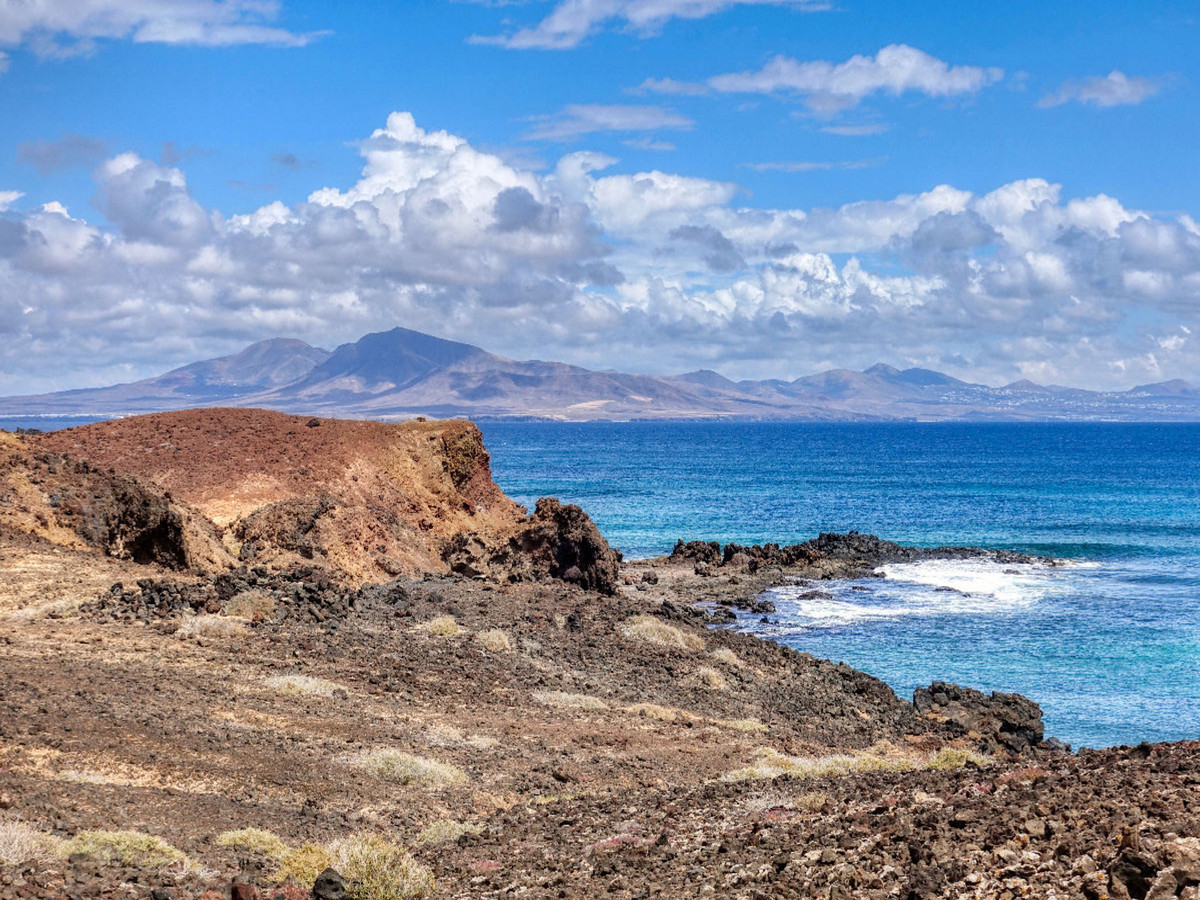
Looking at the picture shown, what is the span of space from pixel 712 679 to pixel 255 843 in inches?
591

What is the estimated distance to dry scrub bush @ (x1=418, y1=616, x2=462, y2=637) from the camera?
81.9 feet

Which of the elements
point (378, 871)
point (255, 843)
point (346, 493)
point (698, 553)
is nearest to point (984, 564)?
point (698, 553)

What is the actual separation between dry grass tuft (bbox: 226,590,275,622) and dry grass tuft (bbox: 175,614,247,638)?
891 millimetres

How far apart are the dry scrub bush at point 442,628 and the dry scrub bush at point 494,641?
59cm

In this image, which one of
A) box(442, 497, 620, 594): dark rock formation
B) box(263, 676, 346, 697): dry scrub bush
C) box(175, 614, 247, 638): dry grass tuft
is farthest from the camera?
box(442, 497, 620, 594): dark rock formation

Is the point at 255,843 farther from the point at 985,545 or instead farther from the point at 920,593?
the point at 985,545

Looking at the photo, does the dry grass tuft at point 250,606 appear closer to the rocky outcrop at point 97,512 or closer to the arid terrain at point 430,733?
the arid terrain at point 430,733

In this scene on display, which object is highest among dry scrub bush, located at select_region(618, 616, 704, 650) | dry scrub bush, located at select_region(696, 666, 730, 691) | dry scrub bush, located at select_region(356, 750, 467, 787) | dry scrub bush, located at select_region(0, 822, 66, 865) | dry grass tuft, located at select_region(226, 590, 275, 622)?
dry grass tuft, located at select_region(226, 590, 275, 622)

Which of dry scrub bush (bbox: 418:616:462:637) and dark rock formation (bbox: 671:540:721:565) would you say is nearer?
dry scrub bush (bbox: 418:616:462:637)

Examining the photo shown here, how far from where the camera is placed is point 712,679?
82.5 feet

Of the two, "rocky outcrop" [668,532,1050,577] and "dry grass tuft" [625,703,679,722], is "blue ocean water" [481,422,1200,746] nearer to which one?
"rocky outcrop" [668,532,1050,577]

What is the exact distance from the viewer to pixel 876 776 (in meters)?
14.9

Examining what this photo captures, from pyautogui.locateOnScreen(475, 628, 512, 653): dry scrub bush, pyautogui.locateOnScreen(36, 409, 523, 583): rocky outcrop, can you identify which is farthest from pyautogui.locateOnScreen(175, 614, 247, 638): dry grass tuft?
pyautogui.locateOnScreen(36, 409, 523, 583): rocky outcrop

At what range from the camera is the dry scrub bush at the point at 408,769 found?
49.6 feet
